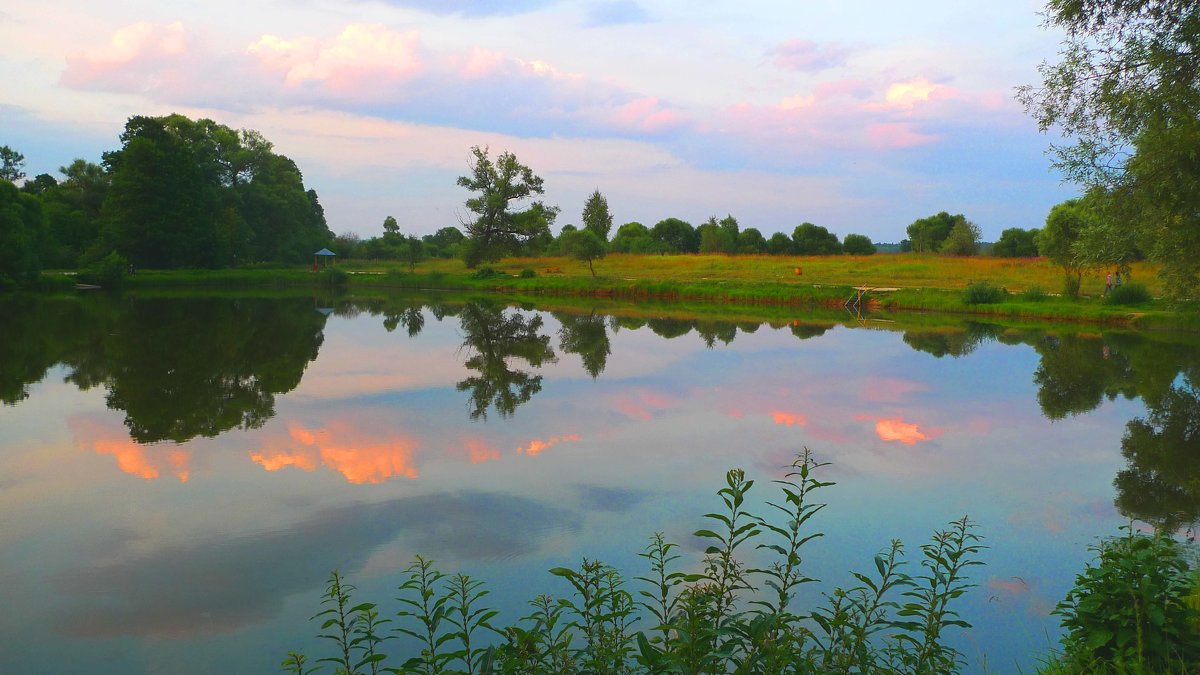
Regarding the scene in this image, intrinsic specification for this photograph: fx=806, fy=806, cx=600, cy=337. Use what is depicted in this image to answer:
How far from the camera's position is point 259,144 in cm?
7131

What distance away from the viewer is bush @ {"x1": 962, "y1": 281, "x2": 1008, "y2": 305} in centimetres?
3644

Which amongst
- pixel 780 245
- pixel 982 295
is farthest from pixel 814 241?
pixel 982 295

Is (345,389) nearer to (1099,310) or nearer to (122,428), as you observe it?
(122,428)

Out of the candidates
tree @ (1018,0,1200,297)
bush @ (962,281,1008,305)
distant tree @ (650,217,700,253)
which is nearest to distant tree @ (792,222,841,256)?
distant tree @ (650,217,700,253)

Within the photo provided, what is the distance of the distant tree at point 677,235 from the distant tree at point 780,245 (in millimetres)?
12240

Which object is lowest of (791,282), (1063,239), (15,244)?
(791,282)

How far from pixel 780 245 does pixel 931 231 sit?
1655 centimetres

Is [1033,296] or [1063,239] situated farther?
[1033,296]

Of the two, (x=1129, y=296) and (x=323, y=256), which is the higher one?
(x=323, y=256)

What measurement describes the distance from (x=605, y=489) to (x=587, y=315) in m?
26.5

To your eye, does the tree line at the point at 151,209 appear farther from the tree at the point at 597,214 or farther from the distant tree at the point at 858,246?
the distant tree at the point at 858,246

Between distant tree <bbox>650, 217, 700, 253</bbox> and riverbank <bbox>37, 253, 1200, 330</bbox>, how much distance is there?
78.7 feet

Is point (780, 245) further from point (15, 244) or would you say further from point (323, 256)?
point (15, 244)

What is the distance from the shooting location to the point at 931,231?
81.5 meters
